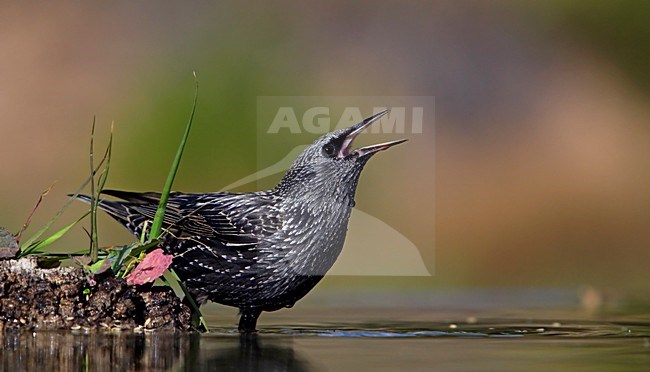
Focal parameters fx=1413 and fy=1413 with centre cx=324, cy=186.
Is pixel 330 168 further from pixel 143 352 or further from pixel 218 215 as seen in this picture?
pixel 143 352

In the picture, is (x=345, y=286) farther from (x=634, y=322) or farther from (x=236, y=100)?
(x=634, y=322)

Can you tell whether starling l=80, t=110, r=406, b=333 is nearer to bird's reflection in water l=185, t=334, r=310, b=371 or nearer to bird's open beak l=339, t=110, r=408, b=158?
bird's open beak l=339, t=110, r=408, b=158

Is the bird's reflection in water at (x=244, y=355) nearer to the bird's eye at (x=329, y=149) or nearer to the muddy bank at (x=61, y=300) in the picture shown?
the muddy bank at (x=61, y=300)

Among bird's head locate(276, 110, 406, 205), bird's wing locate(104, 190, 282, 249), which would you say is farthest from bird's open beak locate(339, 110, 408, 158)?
bird's wing locate(104, 190, 282, 249)

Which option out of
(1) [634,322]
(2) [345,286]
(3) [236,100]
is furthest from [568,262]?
(1) [634,322]

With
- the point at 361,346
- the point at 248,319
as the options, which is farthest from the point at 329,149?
the point at 361,346

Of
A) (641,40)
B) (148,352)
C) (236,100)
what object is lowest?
(148,352)
